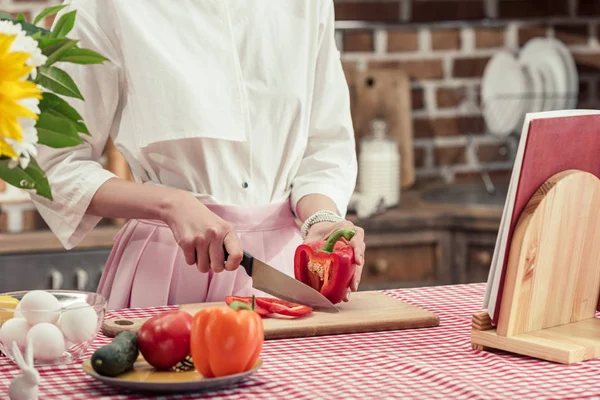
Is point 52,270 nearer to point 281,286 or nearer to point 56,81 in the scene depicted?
point 281,286

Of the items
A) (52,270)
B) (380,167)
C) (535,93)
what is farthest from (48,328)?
(535,93)

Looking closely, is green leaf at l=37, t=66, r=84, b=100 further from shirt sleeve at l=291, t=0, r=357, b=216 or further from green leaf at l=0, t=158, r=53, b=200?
shirt sleeve at l=291, t=0, r=357, b=216

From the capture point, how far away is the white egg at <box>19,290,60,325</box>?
1.27 meters

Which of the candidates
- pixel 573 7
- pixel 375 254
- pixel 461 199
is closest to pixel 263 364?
pixel 375 254

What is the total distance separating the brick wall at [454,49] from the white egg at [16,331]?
7.37 ft

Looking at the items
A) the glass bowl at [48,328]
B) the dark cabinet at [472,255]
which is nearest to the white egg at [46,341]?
the glass bowl at [48,328]

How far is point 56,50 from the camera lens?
118 cm

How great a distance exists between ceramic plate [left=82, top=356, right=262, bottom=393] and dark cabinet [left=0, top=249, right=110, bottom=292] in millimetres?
1583

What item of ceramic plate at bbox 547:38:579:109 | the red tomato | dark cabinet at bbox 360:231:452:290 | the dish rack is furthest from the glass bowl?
ceramic plate at bbox 547:38:579:109

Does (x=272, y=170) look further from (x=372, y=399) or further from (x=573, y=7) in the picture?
(x=573, y=7)

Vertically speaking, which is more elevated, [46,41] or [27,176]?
[46,41]

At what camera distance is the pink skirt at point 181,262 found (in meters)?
1.83

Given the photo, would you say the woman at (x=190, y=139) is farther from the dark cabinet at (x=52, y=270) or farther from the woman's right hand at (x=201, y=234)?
the dark cabinet at (x=52, y=270)

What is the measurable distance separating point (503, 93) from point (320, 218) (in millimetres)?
1786
